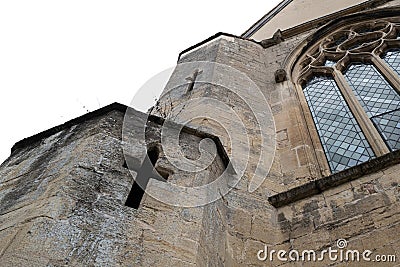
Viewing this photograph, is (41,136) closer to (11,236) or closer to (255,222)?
(11,236)

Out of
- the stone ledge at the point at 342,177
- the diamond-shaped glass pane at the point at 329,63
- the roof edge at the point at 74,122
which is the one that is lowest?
the stone ledge at the point at 342,177

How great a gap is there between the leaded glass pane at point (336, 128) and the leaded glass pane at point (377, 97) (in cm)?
22

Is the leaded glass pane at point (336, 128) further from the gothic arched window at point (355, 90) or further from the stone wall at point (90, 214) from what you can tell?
the stone wall at point (90, 214)

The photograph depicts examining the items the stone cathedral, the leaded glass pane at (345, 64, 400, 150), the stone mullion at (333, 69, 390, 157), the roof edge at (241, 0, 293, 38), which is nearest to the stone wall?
the stone cathedral

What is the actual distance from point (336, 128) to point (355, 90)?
968 mm

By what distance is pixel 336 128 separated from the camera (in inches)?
216


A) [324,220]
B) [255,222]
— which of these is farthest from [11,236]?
[324,220]

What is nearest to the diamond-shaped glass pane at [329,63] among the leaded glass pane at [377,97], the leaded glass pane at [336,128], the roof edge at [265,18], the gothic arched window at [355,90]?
the gothic arched window at [355,90]

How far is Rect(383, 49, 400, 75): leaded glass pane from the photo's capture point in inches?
249

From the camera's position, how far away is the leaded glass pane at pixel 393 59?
6337 millimetres

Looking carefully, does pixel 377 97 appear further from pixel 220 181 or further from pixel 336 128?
pixel 220 181

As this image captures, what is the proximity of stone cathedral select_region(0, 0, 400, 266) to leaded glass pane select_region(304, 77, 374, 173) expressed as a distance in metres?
0.02

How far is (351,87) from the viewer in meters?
6.28

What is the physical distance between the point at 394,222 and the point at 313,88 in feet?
12.8
